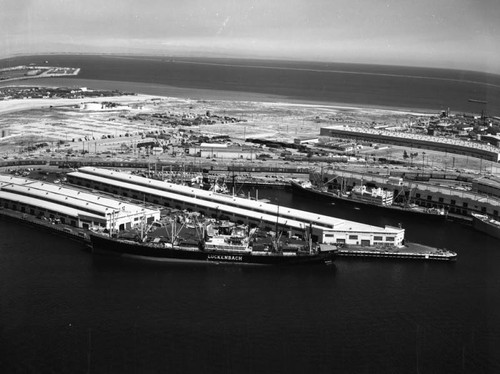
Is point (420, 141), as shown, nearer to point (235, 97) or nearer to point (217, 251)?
point (217, 251)

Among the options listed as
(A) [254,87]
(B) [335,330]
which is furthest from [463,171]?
(A) [254,87]

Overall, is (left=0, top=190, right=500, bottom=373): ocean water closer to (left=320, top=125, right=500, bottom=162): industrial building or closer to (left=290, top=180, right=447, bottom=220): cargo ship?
(left=290, top=180, right=447, bottom=220): cargo ship

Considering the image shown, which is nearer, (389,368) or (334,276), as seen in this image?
(389,368)

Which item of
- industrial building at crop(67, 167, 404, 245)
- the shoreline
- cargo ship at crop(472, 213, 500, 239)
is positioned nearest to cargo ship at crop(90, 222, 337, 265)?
industrial building at crop(67, 167, 404, 245)

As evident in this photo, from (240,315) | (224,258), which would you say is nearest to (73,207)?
(224,258)

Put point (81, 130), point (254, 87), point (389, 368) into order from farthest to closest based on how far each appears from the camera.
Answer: point (254, 87)
point (81, 130)
point (389, 368)

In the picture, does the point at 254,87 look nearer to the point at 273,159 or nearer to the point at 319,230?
the point at 273,159
